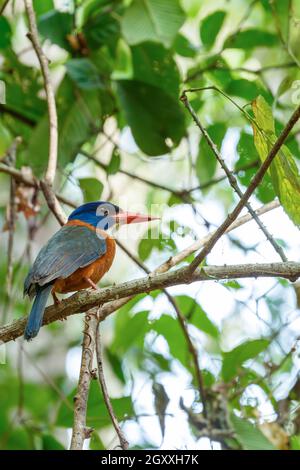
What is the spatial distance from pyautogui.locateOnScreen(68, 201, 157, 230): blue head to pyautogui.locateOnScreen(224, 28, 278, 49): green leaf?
1.07 meters

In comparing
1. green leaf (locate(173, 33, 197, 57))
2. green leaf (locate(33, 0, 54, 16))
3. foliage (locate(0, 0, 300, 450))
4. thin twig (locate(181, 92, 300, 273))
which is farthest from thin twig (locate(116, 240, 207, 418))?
green leaf (locate(33, 0, 54, 16))

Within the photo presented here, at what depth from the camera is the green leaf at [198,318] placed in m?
3.53

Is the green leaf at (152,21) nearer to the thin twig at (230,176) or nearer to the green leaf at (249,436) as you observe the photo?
the thin twig at (230,176)

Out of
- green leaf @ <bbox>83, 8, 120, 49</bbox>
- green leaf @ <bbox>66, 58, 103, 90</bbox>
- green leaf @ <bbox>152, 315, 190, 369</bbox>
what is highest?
green leaf @ <bbox>83, 8, 120, 49</bbox>

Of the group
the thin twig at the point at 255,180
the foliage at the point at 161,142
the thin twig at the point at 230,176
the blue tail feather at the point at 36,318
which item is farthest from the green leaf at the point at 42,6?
the thin twig at the point at 255,180

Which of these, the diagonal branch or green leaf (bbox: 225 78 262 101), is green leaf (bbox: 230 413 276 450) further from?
green leaf (bbox: 225 78 262 101)

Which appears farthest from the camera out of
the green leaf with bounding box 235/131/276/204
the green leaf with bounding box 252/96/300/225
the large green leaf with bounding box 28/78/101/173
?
the large green leaf with bounding box 28/78/101/173

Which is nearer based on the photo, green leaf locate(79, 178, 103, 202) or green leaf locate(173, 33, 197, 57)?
green leaf locate(79, 178, 103, 202)

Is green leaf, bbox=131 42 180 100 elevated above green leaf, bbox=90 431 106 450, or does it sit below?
above

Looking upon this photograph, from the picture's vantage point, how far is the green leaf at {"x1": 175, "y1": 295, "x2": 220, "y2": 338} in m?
3.53

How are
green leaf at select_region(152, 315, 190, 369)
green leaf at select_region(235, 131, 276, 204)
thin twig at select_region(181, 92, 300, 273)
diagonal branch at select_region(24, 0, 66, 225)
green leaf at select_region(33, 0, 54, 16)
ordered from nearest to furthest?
1. thin twig at select_region(181, 92, 300, 273)
2. diagonal branch at select_region(24, 0, 66, 225)
3. green leaf at select_region(235, 131, 276, 204)
4. green leaf at select_region(152, 315, 190, 369)
5. green leaf at select_region(33, 0, 54, 16)

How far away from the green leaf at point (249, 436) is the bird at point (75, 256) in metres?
0.87

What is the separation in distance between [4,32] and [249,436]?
2333 millimetres

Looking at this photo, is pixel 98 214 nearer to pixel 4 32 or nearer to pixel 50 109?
pixel 50 109
